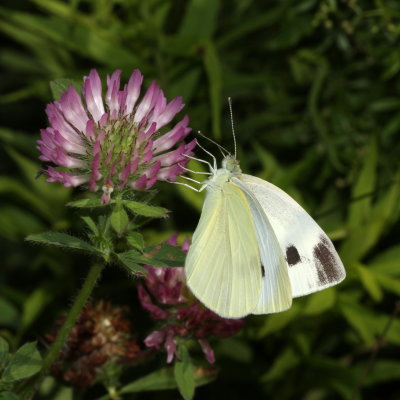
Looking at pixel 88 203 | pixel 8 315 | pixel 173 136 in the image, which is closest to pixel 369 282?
pixel 173 136

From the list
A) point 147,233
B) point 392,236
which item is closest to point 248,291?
point 147,233

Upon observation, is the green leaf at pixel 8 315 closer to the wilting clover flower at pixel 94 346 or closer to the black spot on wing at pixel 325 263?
the wilting clover flower at pixel 94 346

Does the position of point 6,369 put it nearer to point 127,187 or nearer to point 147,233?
point 127,187

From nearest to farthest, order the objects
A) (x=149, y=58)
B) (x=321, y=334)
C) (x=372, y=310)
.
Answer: (x=372, y=310), (x=321, y=334), (x=149, y=58)

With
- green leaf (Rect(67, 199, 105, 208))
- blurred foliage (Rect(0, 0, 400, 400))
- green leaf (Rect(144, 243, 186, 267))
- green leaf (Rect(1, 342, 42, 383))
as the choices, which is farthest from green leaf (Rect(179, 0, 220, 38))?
green leaf (Rect(1, 342, 42, 383))

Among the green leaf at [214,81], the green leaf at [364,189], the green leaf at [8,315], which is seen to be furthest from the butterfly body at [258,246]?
the green leaf at [8,315]

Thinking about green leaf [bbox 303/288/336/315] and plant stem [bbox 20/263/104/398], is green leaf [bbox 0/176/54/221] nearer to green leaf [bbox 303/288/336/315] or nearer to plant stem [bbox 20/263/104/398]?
green leaf [bbox 303/288/336/315]
